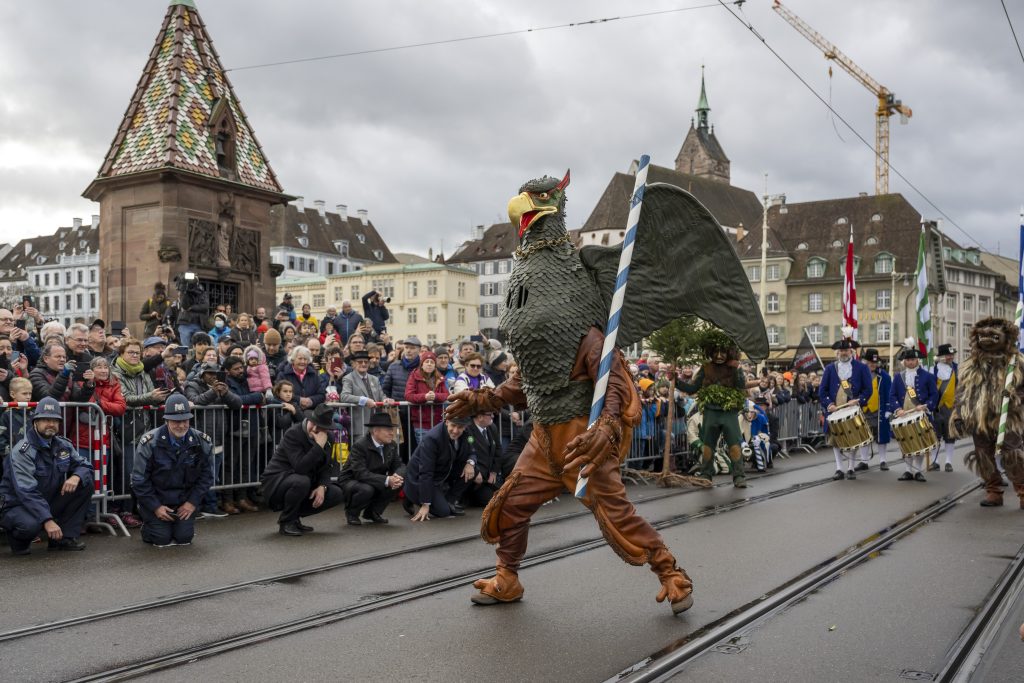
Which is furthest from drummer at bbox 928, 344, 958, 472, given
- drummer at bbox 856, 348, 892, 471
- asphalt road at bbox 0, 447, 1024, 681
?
asphalt road at bbox 0, 447, 1024, 681

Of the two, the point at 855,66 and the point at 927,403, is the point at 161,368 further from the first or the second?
the point at 855,66

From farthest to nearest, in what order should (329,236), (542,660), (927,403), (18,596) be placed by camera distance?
1. (329,236)
2. (927,403)
3. (18,596)
4. (542,660)

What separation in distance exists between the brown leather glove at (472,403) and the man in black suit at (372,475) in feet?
12.5

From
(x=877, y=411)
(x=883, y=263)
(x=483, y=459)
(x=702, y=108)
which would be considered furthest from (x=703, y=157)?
(x=483, y=459)

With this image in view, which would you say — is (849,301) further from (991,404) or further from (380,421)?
(380,421)

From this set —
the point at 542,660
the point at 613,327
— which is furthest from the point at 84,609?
the point at 613,327

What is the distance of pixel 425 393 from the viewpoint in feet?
41.5

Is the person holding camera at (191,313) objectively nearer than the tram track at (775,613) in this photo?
No

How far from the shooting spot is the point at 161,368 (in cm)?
1149

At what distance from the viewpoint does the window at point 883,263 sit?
73.4m

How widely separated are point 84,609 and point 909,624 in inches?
195

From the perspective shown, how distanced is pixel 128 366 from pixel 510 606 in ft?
20.0

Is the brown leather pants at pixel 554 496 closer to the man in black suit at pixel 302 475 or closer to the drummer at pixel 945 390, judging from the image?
the man in black suit at pixel 302 475

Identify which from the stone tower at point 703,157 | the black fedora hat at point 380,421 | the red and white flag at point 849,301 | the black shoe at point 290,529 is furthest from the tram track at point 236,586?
the stone tower at point 703,157
